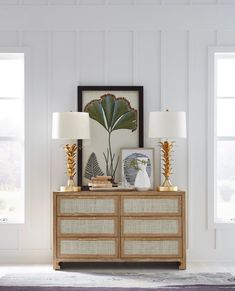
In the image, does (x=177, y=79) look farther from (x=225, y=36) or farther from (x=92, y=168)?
(x=92, y=168)

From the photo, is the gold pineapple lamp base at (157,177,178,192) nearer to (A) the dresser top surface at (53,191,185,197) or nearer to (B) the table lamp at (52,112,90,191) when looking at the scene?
(A) the dresser top surface at (53,191,185,197)

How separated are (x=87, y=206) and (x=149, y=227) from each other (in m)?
0.66

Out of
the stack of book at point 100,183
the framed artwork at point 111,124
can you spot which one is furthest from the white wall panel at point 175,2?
the stack of book at point 100,183

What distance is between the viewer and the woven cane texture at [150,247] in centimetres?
537

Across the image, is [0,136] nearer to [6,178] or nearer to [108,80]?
[6,178]

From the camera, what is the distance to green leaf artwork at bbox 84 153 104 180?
5.76 meters

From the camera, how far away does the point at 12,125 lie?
5.95m

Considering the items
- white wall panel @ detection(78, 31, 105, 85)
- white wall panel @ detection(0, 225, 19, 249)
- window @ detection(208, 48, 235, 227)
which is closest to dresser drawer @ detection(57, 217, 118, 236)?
white wall panel @ detection(0, 225, 19, 249)

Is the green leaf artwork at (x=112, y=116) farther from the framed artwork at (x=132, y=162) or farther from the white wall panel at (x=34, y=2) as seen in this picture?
the white wall panel at (x=34, y=2)

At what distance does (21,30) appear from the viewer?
5.79m

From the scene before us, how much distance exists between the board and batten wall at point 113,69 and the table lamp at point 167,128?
0.97 ft

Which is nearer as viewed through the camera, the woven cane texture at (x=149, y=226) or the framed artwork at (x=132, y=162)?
the woven cane texture at (x=149, y=226)

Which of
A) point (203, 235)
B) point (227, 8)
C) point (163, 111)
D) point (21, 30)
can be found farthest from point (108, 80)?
point (203, 235)

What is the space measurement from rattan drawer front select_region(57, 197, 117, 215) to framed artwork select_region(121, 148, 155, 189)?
1.39ft
